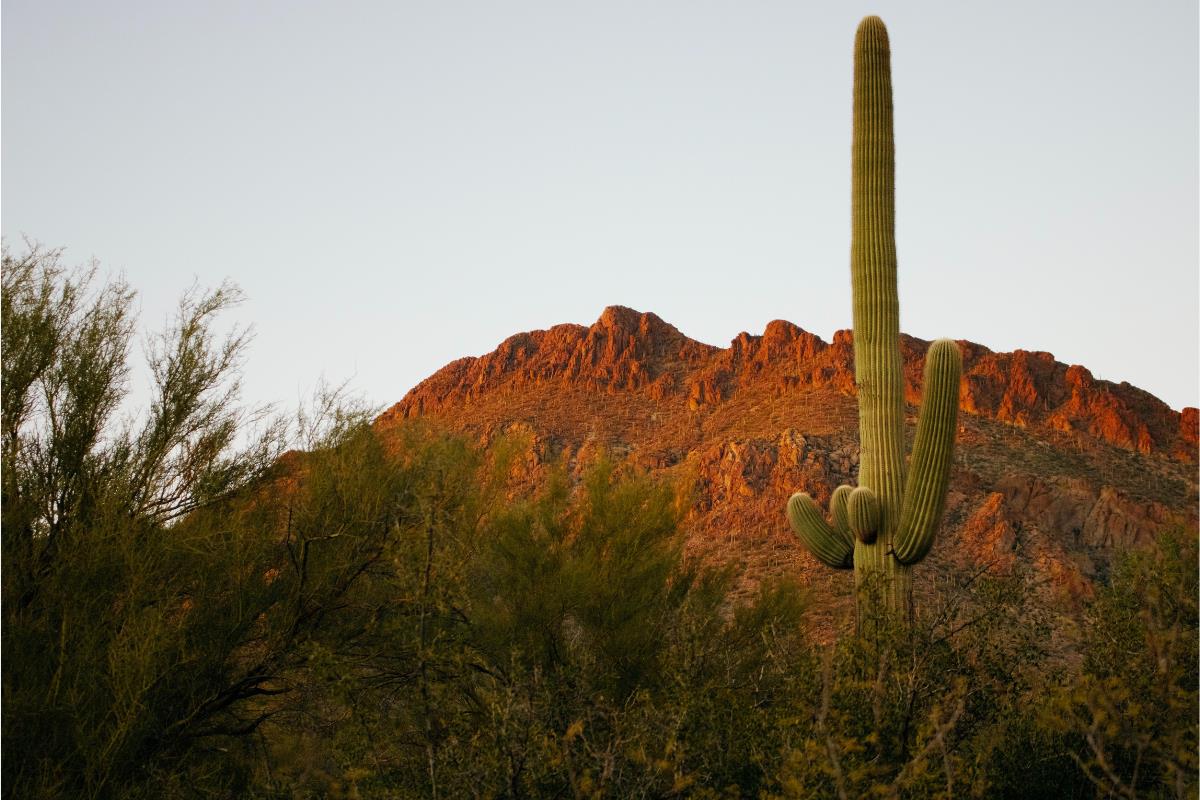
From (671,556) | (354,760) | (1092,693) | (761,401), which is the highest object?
(761,401)

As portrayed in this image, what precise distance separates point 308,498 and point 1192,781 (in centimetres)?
710

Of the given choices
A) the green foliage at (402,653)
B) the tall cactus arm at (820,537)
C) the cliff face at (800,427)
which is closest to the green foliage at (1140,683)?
the green foliage at (402,653)

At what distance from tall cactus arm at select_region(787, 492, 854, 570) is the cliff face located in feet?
42.2

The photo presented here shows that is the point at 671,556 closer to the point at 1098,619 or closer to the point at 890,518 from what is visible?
the point at 890,518

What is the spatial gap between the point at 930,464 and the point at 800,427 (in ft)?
79.7

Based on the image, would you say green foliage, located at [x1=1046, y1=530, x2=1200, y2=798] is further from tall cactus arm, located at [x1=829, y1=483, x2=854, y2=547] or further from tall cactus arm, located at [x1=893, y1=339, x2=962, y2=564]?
tall cactus arm, located at [x1=829, y1=483, x2=854, y2=547]

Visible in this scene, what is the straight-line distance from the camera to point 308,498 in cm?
1052

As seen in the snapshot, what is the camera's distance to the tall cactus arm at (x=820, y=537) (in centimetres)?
1095

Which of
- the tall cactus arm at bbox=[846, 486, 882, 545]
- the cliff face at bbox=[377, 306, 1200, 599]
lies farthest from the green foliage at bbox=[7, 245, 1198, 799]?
the cliff face at bbox=[377, 306, 1200, 599]

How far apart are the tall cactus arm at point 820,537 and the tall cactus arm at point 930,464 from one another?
2.36 feet

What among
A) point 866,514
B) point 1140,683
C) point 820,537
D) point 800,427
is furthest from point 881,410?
point 800,427

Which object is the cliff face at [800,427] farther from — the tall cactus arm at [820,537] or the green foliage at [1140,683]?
the green foliage at [1140,683]

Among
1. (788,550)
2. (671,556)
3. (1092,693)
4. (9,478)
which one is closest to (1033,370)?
(788,550)

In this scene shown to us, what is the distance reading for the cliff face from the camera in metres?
28.6
